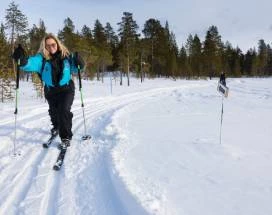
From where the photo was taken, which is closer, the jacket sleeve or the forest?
the jacket sleeve

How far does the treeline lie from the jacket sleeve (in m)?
18.0

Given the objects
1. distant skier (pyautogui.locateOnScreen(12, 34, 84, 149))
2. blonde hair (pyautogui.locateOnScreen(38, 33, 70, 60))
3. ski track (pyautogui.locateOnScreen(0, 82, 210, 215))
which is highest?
blonde hair (pyautogui.locateOnScreen(38, 33, 70, 60))

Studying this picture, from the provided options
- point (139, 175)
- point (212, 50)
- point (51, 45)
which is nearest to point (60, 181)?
point (139, 175)

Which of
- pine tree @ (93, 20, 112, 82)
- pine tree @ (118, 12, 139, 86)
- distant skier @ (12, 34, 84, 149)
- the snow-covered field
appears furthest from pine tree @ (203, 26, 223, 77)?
distant skier @ (12, 34, 84, 149)

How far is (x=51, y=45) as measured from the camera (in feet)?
21.7

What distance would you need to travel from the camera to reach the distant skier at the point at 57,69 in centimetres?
662

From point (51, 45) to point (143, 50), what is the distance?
51019 mm

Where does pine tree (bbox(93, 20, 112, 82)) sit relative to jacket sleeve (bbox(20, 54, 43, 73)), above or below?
above

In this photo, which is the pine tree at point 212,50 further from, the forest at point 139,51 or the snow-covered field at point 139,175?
the snow-covered field at point 139,175

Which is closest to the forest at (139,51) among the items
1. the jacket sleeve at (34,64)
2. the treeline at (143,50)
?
the treeline at (143,50)

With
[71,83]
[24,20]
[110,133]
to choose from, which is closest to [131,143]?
[110,133]

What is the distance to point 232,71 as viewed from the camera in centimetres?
9631

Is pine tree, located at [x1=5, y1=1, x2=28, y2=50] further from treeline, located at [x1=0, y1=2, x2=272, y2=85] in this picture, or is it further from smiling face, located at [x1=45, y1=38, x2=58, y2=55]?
smiling face, located at [x1=45, y1=38, x2=58, y2=55]

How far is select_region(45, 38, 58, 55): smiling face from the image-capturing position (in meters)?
6.61
